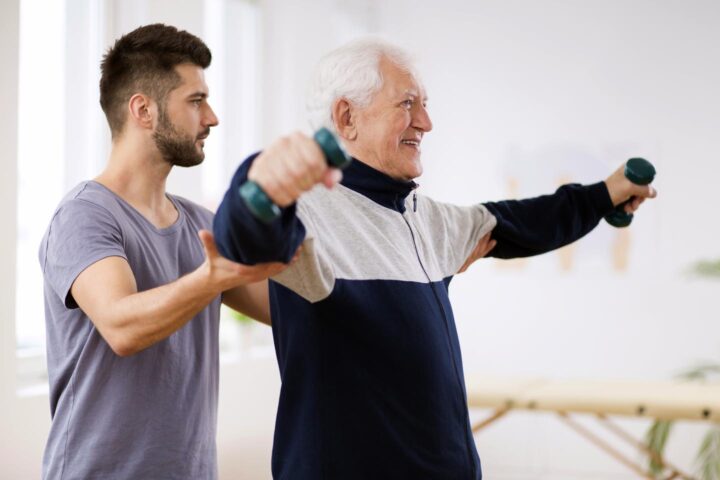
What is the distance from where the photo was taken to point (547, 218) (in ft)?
6.70

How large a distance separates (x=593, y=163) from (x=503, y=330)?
47.1 inches

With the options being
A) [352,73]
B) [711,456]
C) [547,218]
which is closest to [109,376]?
[352,73]

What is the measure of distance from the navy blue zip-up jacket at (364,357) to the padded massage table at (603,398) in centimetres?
211

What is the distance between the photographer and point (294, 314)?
1.53 m

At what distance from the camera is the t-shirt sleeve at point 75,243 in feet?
5.14

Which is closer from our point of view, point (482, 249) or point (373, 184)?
point (373, 184)

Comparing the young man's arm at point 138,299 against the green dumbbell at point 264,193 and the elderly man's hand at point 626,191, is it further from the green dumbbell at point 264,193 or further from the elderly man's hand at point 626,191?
the elderly man's hand at point 626,191

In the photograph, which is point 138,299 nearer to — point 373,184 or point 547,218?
point 373,184

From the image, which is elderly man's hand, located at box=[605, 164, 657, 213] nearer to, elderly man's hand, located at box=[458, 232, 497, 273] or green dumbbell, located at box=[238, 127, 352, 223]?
elderly man's hand, located at box=[458, 232, 497, 273]

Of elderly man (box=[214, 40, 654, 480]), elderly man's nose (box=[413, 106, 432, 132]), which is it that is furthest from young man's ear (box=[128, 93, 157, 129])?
elderly man's nose (box=[413, 106, 432, 132])

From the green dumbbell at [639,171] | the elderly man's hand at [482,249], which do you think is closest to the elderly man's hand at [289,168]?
the elderly man's hand at [482,249]

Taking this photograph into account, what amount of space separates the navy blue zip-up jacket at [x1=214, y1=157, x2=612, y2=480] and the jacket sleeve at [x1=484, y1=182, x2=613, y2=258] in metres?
0.39

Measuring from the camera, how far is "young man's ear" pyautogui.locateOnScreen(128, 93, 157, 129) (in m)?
1.83

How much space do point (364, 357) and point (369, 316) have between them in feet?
0.24
